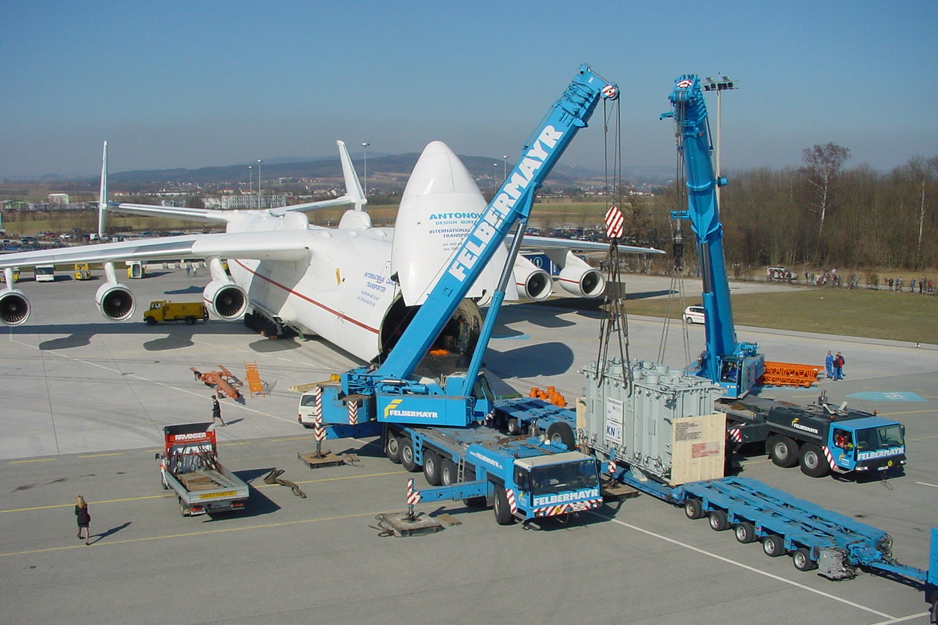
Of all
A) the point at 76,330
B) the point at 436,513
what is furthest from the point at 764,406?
the point at 76,330

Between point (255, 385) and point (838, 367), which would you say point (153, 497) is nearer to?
point (255, 385)

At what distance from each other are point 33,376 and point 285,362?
28.5 ft

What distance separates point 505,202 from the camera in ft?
57.9

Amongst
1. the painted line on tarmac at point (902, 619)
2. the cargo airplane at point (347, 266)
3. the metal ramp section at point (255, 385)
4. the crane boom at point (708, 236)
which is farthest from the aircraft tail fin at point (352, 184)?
the painted line on tarmac at point (902, 619)

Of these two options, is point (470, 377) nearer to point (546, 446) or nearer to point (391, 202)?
point (546, 446)

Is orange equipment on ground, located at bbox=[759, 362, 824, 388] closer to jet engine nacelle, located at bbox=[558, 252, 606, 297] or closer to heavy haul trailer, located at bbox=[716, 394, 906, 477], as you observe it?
heavy haul trailer, located at bbox=[716, 394, 906, 477]

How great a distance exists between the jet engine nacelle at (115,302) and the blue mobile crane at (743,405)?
823 inches

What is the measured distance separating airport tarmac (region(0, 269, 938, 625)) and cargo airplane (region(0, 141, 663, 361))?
4.29 m

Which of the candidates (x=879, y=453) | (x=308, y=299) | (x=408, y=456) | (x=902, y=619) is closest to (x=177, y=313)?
(x=308, y=299)

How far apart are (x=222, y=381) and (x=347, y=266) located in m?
5.86

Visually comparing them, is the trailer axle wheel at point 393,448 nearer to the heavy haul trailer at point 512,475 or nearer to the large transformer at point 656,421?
the heavy haul trailer at point 512,475

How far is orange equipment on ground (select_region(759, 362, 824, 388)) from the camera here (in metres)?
27.2

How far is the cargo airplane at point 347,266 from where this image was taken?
73.1 ft

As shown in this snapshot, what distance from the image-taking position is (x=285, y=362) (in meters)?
30.1
